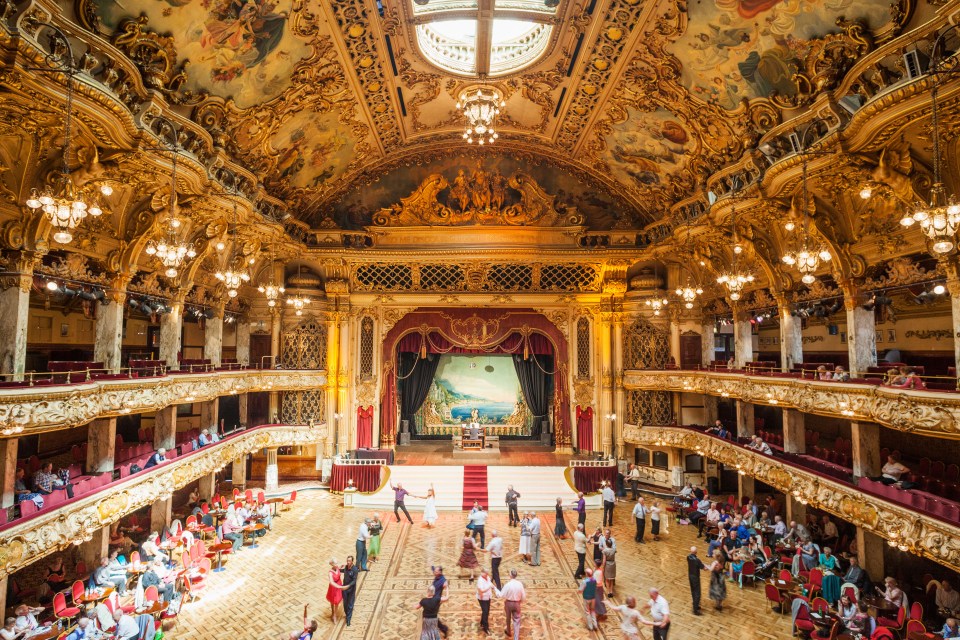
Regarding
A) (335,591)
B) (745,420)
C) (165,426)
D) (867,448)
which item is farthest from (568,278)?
(165,426)

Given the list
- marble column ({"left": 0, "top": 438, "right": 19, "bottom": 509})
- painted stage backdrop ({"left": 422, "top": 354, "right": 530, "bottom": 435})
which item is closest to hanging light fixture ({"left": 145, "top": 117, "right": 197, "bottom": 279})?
marble column ({"left": 0, "top": 438, "right": 19, "bottom": 509})

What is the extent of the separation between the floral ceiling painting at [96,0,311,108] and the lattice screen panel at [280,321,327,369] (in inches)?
374

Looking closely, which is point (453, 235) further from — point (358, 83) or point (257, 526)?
point (257, 526)

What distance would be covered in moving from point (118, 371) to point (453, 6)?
1107 cm

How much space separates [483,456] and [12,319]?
14.1 metres

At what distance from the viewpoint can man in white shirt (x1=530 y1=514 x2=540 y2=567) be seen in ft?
36.9

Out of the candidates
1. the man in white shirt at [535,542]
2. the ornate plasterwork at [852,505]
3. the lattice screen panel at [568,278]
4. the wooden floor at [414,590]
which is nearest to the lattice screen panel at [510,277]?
the lattice screen panel at [568,278]

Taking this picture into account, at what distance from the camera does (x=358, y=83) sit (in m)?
13.3

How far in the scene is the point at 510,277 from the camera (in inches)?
778

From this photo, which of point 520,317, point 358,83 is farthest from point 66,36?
point 520,317

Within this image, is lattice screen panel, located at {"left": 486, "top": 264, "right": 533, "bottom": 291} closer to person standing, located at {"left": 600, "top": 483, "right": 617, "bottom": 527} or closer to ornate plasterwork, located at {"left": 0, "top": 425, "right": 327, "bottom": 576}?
person standing, located at {"left": 600, "top": 483, "right": 617, "bottom": 527}

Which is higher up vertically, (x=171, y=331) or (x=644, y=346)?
(x=171, y=331)

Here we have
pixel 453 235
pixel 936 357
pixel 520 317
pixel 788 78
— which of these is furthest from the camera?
pixel 520 317

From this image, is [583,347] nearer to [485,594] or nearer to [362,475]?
[362,475]
